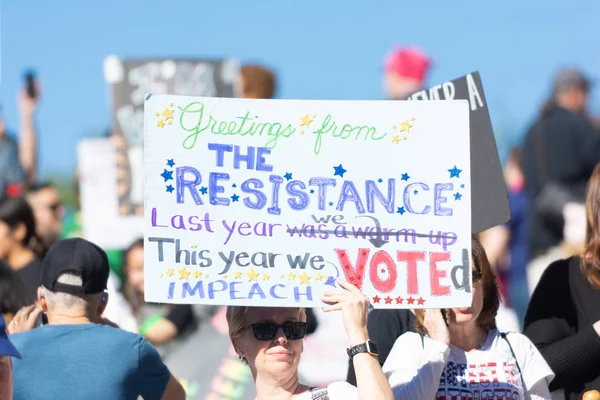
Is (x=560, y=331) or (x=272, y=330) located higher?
(x=272, y=330)

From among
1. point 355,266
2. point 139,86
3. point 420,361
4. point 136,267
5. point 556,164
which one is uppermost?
point 139,86

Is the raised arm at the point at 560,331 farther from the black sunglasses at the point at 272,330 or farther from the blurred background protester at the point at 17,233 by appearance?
the blurred background protester at the point at 17,233

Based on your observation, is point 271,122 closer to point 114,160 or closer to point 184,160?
point 184,160

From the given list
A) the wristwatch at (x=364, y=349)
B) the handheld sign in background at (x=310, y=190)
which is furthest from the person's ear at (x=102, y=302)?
the wristwatch at (x=364, y=349)

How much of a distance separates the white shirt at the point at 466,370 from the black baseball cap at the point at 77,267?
120 centimetres

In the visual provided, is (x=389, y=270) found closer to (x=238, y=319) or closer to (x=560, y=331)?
(x=238, y=319)

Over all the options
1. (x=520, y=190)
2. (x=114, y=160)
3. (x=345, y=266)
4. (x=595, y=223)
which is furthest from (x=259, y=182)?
(x=520, y=190)

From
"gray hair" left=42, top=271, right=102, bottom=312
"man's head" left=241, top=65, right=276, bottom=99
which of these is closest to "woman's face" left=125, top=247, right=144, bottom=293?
"man's head" left=241, top=65, right=276, bottom=99

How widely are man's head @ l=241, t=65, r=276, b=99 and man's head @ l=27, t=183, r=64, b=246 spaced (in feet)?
5.56

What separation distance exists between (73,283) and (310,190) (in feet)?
3.77

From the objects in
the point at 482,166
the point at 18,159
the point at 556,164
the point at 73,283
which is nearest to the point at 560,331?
the point at 482,166

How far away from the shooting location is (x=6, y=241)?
293 inches

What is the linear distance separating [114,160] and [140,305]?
4.69 ft

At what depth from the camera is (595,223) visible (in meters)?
4.89
